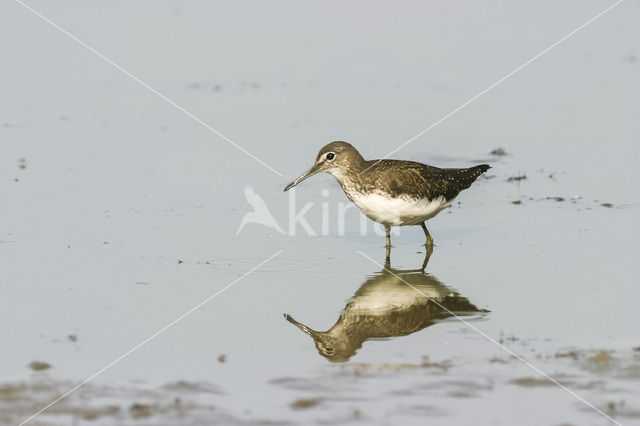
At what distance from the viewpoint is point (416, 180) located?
12438 millimetres

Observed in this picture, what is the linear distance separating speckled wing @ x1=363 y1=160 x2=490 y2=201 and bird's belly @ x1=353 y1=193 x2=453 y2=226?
8 centimetres

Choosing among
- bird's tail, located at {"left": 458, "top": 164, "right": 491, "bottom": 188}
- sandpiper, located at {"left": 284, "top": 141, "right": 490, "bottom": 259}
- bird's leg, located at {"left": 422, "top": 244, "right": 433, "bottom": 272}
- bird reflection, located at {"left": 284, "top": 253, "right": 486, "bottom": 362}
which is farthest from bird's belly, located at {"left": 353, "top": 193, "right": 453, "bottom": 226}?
bird's tail, located at {"left": 458, "top": 164, "right": 491, "bottom": 188}

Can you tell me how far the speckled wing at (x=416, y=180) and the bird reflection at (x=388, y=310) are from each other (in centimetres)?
116

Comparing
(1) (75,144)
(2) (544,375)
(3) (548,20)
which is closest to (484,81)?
(3) (548,20)

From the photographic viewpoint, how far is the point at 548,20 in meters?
24.8

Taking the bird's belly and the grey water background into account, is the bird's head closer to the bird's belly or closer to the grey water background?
the bird's belly

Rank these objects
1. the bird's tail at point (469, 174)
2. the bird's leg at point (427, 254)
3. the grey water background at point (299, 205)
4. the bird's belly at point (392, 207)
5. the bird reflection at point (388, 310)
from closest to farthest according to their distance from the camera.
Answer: the grey water background at point (299, 205), the bird reflection at point (388, 310), the bird's leg at point (427, 254), the bird's belly at point (392, 207), the bird's tail at point (469, 174)

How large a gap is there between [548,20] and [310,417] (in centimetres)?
1936

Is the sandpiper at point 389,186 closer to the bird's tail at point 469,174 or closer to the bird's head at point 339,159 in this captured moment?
the bird's head at point 339,159

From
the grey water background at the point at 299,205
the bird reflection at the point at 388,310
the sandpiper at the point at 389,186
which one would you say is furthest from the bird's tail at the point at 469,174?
the bird reflection at the point at 388,310

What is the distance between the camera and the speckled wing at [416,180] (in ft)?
40.1

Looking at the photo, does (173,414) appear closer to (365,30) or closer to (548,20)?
(365,30)

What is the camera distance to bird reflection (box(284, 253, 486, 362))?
9047mm

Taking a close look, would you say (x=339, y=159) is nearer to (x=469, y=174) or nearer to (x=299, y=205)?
(x=299, y=205)
